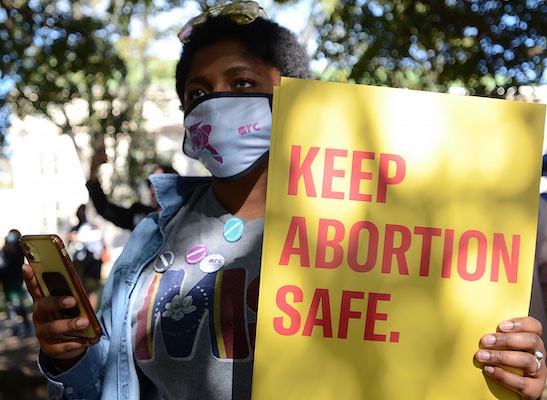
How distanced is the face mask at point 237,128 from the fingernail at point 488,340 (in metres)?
0.70

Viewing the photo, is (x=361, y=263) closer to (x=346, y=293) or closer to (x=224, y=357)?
(x=346, y=293)

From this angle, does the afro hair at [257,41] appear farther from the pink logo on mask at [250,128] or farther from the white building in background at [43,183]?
the white building in background at [43,183]

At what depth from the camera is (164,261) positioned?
5.12 ft

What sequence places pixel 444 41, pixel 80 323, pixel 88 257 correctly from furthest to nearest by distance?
pixel 88 257 → pixel 444 41 → pixel 80 323

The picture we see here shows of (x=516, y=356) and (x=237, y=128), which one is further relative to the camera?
(x=237, y=128)

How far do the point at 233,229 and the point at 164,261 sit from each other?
0.62ft

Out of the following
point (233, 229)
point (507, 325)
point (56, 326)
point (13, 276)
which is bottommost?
point (13, 276)

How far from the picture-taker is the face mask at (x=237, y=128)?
1.59 meters

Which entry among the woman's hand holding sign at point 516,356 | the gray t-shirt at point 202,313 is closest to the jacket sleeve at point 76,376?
Result: the gray t-shirt at point 202,313

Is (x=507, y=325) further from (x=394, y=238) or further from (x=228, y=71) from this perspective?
(x=228, y=71)

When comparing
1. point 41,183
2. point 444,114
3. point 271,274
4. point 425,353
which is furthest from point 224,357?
point 41,183

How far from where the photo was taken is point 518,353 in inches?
45.6

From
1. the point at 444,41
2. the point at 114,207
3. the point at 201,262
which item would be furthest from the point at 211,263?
the point at 444,41

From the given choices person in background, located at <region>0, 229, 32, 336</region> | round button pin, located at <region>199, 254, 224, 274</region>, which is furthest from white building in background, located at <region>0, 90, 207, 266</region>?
round button pin, located at <region>199, 254, 224, 274</region>
